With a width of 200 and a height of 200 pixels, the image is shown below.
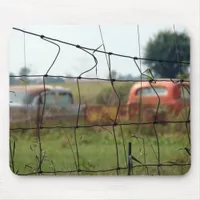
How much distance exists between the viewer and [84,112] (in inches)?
61.5

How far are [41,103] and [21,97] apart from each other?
0.08 m

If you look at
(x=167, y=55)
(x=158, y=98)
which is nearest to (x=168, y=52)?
(x=167, y=55)

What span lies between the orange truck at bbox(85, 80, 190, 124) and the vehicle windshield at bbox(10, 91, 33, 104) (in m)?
0.28

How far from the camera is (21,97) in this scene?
62.0 inches

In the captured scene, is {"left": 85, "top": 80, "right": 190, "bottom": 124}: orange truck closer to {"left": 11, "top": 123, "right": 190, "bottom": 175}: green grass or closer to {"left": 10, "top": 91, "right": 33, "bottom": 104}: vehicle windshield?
{"left": 11, "top": 123, "right": 190, "bottom": 175}: green grass

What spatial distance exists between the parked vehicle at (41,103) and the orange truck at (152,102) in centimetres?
14

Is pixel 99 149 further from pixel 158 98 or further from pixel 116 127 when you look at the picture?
pixel 158 98

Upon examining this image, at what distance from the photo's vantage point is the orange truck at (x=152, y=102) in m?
1.55

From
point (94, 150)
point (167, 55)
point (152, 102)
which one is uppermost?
point (167, 55)

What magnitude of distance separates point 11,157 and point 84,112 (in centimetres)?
31

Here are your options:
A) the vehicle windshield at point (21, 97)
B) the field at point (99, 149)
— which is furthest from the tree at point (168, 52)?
the vehicle windshield at point (21, 97)

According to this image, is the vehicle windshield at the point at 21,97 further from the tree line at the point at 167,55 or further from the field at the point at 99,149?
the tree line at the point at 167,55

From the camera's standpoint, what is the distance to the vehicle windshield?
1.57 metres

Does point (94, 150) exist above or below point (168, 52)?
below
